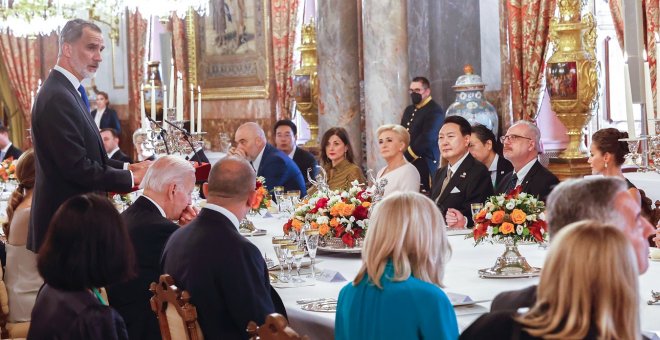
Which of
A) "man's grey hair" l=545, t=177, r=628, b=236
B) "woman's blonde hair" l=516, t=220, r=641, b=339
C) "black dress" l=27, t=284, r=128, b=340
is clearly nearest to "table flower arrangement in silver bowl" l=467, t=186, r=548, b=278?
"man's grey hair" l=545, t=177, r=628, b=236

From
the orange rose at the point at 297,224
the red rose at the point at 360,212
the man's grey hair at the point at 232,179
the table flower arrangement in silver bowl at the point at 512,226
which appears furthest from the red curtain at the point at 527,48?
the man's grey hair at the point at 232,179

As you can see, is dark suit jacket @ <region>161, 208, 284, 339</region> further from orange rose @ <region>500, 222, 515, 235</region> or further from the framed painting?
the framed painting

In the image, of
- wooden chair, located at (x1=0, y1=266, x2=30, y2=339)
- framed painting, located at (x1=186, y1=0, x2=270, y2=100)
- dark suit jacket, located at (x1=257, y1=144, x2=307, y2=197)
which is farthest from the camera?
framed painting, located at (x1=186, y1=0, x2=270, y2=100)

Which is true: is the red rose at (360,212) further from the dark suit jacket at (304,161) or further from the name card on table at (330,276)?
the dark suit jacket at (304,161)

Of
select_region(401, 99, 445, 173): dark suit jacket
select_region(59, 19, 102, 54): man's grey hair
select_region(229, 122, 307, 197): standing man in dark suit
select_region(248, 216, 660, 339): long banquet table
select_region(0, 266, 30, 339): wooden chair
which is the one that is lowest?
select_region(0, 266, 30, 339): wooden chair

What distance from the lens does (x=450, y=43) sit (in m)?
11.9

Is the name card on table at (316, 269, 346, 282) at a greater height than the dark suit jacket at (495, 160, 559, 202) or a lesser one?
lesser

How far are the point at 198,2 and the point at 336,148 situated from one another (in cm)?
447

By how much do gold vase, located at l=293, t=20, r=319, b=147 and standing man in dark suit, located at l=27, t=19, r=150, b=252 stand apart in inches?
320

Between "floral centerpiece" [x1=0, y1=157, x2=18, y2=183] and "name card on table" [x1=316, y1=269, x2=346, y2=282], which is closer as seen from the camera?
"name card on table" [x1=316, y1=269, x2=346, y2=282]

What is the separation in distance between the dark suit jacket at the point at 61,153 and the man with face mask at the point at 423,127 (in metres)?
6.02

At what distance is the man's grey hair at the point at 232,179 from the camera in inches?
158

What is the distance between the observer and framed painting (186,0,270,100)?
14.7 metres

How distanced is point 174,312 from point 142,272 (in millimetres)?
969
